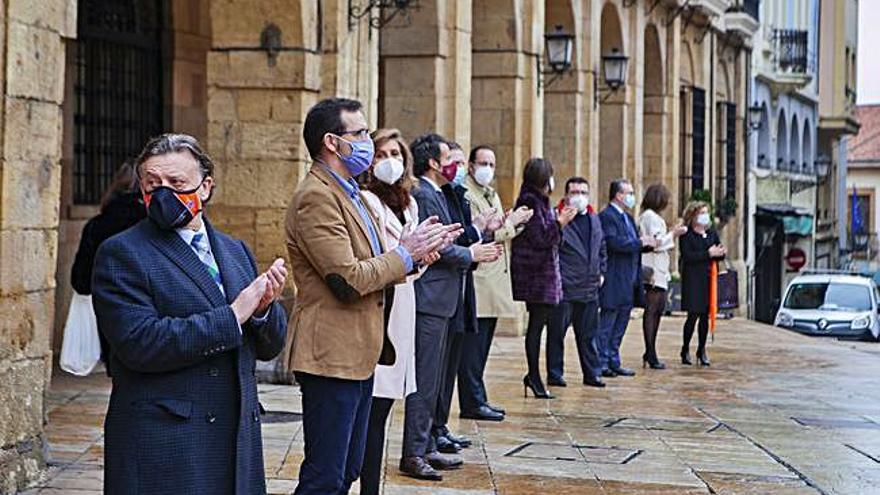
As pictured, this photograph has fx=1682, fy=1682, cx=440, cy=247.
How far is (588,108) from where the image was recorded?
2359 centimetres

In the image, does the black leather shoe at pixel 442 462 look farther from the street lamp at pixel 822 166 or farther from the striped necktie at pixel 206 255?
the street lamp at pixel 822 166

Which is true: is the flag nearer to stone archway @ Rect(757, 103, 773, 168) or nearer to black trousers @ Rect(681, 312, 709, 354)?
stone archway @ Rect(757, 103, 773, 168)

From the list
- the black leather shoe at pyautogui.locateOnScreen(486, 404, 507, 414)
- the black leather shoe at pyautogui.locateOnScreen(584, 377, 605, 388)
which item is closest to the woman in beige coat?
the black leather shoe at pyautogui.locateOnScreen(486, 404, 507, 414)

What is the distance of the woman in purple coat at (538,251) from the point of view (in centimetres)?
1171

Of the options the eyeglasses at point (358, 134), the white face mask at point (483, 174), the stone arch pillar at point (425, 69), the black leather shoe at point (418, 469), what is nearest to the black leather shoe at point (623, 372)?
the stone arch pillar at point (425, 69)

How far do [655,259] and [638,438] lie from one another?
465 centimetres

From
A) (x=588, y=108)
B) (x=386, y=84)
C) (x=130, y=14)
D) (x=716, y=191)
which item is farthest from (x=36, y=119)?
(x=716, y=191)

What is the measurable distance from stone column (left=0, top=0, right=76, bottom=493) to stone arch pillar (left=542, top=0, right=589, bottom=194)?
14982mm

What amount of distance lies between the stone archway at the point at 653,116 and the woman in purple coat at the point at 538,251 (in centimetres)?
1769

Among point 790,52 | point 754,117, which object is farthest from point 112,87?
point 790,52

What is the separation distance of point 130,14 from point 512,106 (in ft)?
19.0

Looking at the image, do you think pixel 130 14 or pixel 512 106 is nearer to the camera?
pixel 130 14

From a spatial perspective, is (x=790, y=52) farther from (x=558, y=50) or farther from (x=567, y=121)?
(x=558, y=50)

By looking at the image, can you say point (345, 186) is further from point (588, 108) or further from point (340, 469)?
point (588, 108)
